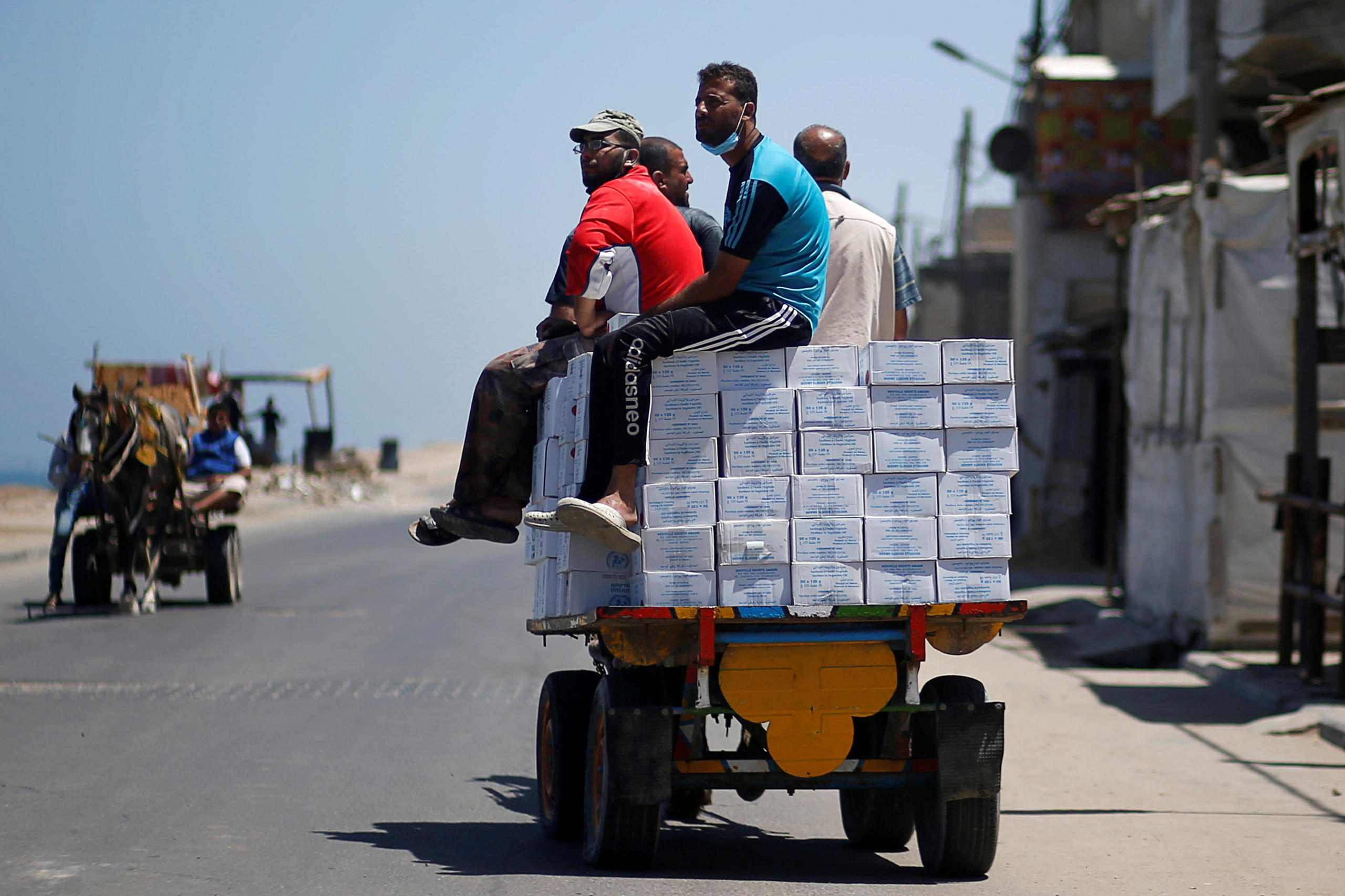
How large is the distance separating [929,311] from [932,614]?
4201 cm

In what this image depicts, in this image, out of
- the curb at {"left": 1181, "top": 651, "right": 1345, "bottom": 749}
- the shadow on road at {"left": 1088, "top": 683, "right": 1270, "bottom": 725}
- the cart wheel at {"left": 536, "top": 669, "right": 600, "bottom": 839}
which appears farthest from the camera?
the shadow on road at {"left": 1088, "top": 683, "right": 1270, "bottom": 725}

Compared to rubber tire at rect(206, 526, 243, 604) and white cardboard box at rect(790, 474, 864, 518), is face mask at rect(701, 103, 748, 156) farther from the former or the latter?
rubber tire at rect(206, 526, 243, 604)

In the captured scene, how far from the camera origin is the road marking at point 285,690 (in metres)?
11.3

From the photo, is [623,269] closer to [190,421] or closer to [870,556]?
[870,556]

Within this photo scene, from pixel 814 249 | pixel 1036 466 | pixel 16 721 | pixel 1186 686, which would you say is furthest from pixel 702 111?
pixel 1036 466

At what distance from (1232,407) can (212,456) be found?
10.9 metres

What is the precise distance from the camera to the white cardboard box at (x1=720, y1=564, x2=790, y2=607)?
6172mm

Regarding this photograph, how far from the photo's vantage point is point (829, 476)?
6.23 meters

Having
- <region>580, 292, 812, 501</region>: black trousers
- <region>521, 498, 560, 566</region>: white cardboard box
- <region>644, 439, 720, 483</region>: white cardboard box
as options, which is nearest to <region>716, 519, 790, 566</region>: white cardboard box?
<region>644, 439, 720, 483</region>: white cardboard box

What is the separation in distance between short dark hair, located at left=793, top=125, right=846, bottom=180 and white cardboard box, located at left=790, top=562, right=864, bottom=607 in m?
2.14

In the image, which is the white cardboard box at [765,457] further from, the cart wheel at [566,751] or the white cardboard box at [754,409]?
the cart wheel at [566,751]

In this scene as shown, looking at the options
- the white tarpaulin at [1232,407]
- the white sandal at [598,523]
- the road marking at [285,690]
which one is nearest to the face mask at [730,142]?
the white sandal at [598,523]

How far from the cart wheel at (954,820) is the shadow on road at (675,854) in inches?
5.1

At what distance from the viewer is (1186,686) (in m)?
13.6
